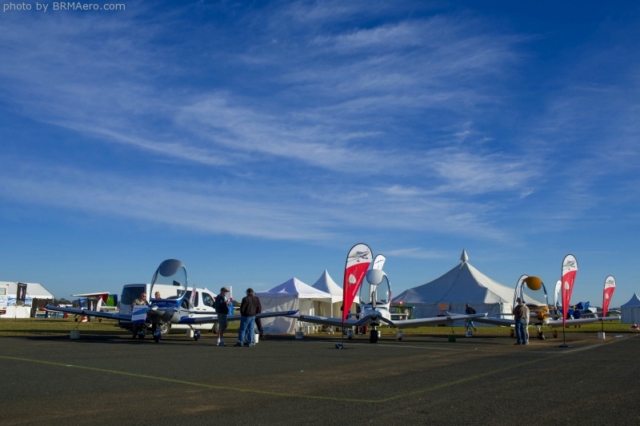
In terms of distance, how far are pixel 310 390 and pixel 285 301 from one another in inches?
859

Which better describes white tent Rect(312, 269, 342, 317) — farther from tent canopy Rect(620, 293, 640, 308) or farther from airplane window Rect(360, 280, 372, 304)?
tent canopy Rect(620, 293, 640, 308)

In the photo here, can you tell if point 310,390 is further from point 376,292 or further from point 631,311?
point 631,311

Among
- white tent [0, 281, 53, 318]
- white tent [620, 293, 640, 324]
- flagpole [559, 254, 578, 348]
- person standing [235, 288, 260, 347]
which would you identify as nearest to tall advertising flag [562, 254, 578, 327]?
flagpole [559, 254, 578, 348]

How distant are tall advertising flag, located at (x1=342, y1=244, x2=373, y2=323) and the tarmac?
5.29 m

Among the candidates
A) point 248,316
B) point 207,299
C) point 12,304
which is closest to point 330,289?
point 207,299

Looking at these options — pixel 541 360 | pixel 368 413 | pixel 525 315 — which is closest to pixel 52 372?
pixel 368 413

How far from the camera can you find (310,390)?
27.3ft

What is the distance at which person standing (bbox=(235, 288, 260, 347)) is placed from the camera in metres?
17.9

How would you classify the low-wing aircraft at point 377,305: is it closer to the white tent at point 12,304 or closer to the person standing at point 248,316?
the person standing at point 248,316

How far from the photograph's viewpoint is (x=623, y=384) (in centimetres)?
896

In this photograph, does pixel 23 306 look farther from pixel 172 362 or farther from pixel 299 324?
pixel 172 362

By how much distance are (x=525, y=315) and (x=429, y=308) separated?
23431 millimetres

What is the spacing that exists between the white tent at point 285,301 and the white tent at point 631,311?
32725 mm

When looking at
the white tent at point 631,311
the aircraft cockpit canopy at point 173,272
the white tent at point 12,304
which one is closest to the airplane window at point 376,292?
the aircraft cockpit canopy at point 173,272
